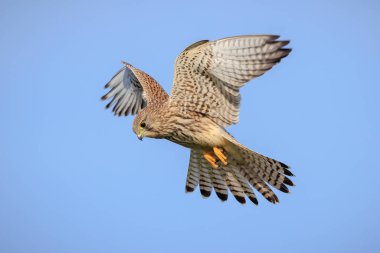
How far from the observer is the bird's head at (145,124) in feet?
25.5

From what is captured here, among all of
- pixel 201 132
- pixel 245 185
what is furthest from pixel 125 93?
pixel 245 185

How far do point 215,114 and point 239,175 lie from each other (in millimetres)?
1010

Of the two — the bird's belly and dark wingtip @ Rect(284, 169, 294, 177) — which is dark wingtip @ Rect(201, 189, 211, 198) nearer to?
the bird's belly

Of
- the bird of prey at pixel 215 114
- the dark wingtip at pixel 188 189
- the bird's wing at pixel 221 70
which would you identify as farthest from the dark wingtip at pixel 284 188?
the dark wingtip at pixel 188 189

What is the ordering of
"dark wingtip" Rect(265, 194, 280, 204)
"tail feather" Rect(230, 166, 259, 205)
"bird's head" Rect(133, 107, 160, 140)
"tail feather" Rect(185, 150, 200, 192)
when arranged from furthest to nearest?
"tail feather" Rect(185, 150, 200, 192) < "tail feather" Rect(230, 166, 259, 205) < "dark wingtip" Rect(265, 194, 280, 204) < "bird's head" Rect(133, 107, 160, 140)

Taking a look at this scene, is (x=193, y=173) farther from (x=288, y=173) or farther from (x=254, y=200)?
(x=288, y=173)

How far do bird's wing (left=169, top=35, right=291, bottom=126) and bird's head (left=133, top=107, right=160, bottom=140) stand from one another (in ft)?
1.20

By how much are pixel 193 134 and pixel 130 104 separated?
6.57ft

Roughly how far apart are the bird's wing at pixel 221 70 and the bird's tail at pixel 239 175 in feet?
1.50

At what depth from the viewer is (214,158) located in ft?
27.8

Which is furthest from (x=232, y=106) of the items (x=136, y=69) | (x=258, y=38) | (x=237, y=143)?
(x=136, y=69)

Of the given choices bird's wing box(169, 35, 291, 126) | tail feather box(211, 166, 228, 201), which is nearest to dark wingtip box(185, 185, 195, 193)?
tail feather box(211, 166, 228, 201)

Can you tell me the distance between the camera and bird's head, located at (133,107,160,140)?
777 centimetres

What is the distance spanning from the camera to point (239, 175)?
856 cm
